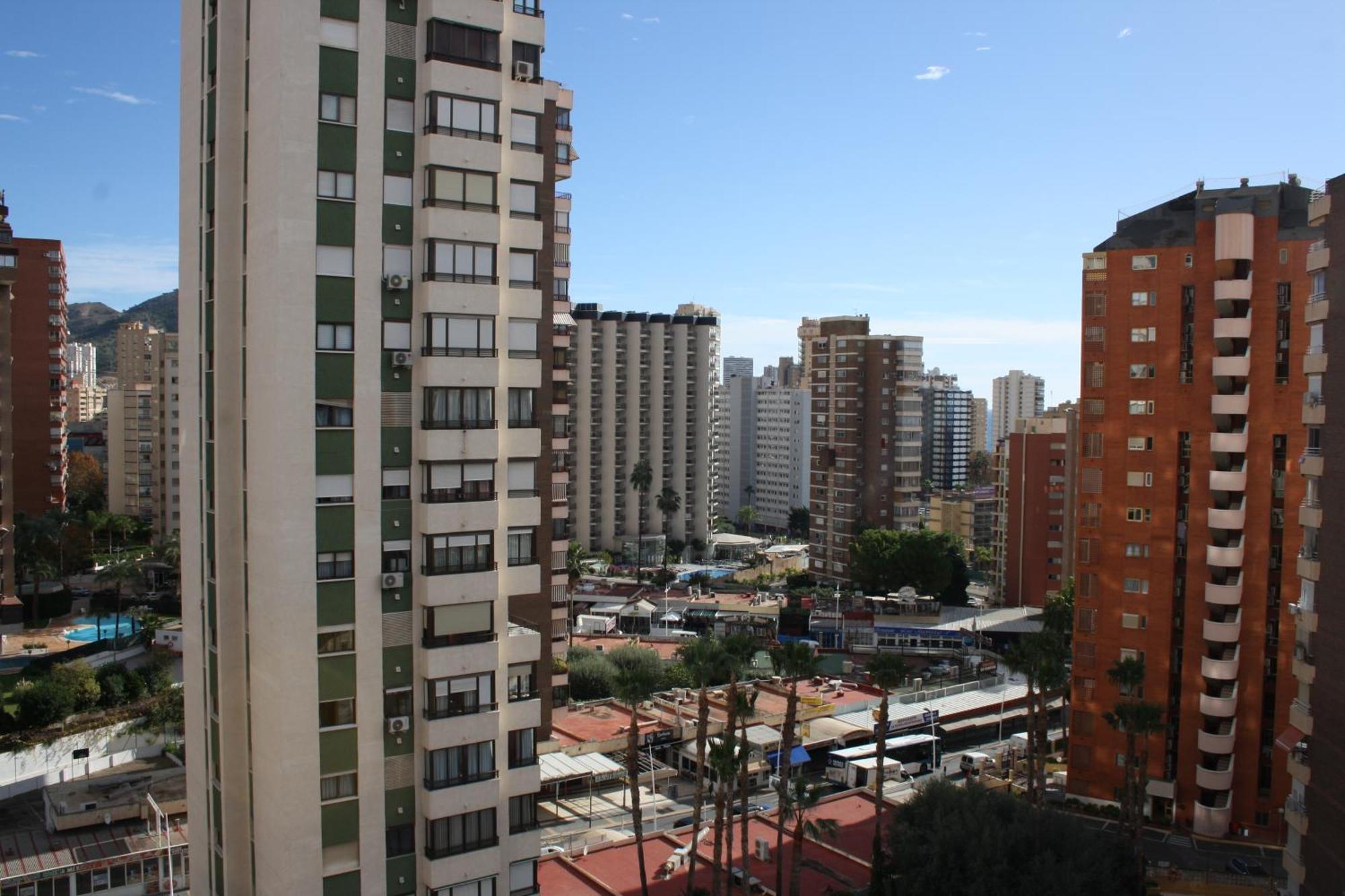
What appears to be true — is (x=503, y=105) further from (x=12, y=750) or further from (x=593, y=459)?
(x=593, y=459)

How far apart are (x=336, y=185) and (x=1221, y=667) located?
38.1 m

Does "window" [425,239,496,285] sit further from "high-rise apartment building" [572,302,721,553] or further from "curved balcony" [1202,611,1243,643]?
"high-rise apartment building" [572,302,721,553]

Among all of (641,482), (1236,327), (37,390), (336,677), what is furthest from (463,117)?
(641,482)

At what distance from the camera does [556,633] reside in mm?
47625

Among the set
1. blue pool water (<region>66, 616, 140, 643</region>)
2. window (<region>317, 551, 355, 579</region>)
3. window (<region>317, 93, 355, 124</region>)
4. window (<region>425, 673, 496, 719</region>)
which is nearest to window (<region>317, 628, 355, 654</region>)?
window (<region>317, 551, 355, 579</region>)

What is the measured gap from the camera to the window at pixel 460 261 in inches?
799

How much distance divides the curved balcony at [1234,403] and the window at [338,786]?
3628cm

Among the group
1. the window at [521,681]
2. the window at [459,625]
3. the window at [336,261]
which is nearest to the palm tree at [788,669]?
the window at [521,681]

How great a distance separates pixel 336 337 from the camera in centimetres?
1970

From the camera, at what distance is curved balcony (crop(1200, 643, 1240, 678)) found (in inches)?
1634

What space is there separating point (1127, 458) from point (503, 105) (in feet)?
108

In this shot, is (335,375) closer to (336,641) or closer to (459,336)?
(459,336)

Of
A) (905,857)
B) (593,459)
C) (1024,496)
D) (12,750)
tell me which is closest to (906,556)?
(1024,496)

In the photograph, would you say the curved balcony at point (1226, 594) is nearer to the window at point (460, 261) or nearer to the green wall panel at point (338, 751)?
the window at point (460, 261)
